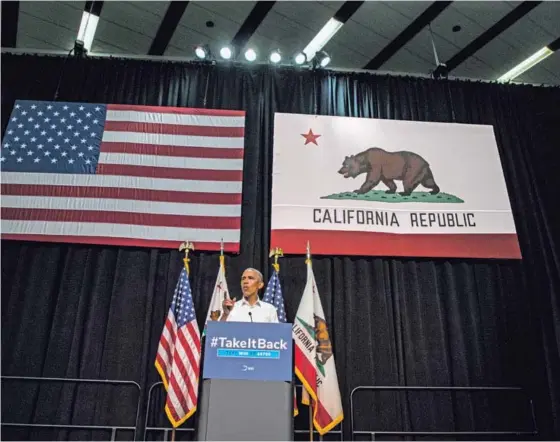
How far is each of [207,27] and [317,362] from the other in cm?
393

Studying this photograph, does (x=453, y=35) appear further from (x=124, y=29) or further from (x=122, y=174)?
(x=122, y=174)

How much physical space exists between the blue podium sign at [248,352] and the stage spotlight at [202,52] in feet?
13.4

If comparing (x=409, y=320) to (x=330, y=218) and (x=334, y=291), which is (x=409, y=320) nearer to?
(x=334, y=291)

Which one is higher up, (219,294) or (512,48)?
(512,48)

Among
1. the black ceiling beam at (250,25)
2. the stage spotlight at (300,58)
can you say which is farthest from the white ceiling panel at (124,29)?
the stage spotlight at (300,58)

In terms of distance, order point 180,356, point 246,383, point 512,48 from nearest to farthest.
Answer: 1. point 246,383
2. point 180,356
3. point 512,48

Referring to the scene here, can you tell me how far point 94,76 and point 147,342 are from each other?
127 inches

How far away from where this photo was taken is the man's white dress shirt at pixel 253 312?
12.1ft

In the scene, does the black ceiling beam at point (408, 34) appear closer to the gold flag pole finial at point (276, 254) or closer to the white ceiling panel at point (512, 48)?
the white ceiling panel at point (512, 48)

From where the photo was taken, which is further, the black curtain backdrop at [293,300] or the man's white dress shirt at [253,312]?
the black curtain backdrop at [293,300]

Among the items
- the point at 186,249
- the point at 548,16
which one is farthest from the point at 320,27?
the point at 186,249

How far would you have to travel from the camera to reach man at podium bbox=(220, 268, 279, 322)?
370cm

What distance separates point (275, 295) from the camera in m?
4.70

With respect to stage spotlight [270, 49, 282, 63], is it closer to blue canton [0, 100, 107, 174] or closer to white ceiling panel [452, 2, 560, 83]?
blue canton [0, 100, 107, 174]
